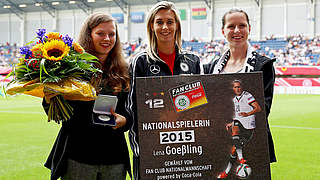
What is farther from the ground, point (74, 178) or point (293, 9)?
point (293, 9)

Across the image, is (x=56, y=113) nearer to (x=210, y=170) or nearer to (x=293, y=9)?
(x=210, y=170)

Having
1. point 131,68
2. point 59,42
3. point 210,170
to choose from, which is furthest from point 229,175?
point 59,42

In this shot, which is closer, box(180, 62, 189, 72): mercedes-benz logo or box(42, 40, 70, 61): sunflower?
box(42, 40, 70, 61): sunflower

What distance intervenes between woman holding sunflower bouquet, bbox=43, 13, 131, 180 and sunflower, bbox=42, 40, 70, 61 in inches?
12.1

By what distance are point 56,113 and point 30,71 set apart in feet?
1.16

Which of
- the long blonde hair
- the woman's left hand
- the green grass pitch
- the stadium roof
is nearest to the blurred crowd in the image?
the stadium roof

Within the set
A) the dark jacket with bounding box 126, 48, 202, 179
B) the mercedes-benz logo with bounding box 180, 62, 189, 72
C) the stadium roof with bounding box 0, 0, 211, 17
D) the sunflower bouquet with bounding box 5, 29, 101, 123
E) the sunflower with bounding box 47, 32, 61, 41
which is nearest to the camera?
the sunflower bouquet with bounding box 5, 29, 101, 123

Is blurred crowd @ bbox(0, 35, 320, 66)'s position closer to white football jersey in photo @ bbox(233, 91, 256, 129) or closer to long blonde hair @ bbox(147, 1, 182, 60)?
long blonde hair @ bbox(147, 1, 182, 60)

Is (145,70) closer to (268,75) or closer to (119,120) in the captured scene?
(119,120)

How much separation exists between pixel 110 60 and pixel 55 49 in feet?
1.77

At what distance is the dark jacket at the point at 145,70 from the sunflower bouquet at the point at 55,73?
338 mm

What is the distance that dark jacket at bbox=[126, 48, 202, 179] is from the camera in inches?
112

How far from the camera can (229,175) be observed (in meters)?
2.55

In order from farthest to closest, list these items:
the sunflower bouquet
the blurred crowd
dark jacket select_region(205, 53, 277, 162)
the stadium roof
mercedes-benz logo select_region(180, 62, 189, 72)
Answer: the stadium roof → the blurred crowd → mercedes-benz logo select_region(180, 62, 189, 72) → dark jacket select_region(205, 53, 277, 162) → the sunflower bouquet
